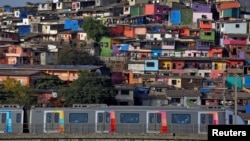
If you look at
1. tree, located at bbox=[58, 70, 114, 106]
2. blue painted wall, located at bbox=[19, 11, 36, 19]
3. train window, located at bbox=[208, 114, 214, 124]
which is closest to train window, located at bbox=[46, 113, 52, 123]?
train window, located at bbox=[208, 114, 214, 124]

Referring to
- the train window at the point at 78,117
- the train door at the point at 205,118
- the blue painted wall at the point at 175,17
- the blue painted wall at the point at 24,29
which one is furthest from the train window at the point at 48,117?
the blue painted wall at the point at 24,29

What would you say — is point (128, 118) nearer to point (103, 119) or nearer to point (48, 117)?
point (103, 119)

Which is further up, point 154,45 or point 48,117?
point 154,45

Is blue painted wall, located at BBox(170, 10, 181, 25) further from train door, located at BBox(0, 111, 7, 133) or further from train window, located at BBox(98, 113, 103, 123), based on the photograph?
train door, located at BBox(0, 111, 7, 133)

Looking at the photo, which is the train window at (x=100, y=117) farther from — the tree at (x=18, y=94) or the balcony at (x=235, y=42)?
the balcony at (x=235, y=42)

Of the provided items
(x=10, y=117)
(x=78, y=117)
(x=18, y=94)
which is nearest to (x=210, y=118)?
(x=78, y=117)

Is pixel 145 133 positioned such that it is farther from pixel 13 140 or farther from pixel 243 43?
pixel 243 43
